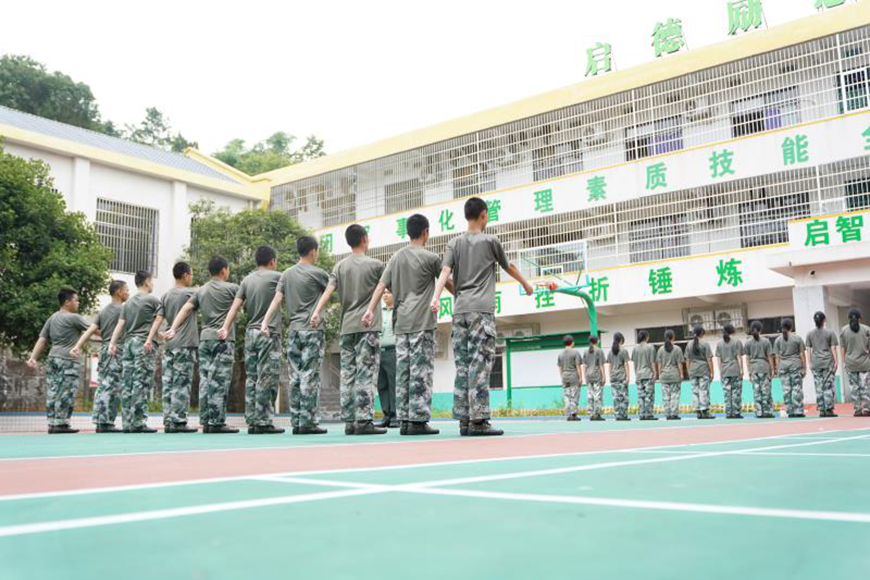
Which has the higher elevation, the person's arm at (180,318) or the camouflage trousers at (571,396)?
the person's arm at (180,318)

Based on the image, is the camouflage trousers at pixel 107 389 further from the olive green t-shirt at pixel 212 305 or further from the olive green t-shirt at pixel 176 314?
the olive green t-shirt at pixel 212 305

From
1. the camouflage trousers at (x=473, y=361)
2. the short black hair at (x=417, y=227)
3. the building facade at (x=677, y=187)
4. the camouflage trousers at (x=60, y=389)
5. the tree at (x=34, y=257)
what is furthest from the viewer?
the building facade at (x=677, y=187)

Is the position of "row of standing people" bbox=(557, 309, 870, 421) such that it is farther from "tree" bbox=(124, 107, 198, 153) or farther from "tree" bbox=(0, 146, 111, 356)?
"tree" bbox=(124, 107, 198, 153)

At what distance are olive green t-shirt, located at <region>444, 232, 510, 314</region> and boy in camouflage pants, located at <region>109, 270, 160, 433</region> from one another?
4.04 metres

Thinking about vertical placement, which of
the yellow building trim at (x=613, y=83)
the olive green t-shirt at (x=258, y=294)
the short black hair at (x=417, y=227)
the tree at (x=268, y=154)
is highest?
the tree at (x=268, y=154)

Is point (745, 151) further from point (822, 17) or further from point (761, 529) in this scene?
point (761, 529)

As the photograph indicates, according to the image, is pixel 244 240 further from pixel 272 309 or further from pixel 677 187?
pixel 272 309

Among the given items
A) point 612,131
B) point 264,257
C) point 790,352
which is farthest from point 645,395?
point 612,131

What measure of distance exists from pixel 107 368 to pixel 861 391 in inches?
393

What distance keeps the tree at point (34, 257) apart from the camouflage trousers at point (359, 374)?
10.4m

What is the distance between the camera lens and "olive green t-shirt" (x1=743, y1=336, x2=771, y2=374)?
11734 millimetres

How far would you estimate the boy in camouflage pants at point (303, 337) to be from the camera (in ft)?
21.3

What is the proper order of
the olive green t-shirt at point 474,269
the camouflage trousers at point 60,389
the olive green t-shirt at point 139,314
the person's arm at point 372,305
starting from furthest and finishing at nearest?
the camouflage trousers at point 60,389 < the olive green t-shirt at point 139,314 < the person's arm at point 372,305 < the olive green t-shirt at point 474,269

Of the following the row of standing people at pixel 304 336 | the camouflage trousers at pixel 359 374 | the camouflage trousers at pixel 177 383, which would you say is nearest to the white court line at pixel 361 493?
the row of standing people at pixel 304 336
